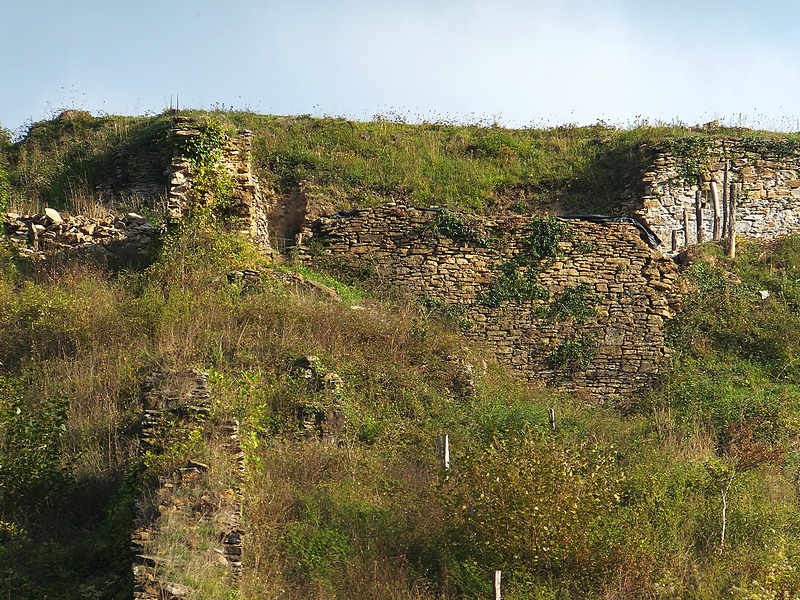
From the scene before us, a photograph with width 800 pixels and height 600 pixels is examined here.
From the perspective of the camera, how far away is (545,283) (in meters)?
15.6

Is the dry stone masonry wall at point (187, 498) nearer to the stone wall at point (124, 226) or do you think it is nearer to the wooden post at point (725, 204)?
the stone wall at point (124, 226)

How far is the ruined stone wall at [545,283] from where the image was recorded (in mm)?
15094

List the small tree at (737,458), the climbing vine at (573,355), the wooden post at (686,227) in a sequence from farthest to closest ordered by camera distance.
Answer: the wooden post at (686,227) < the climbing vine at (573,355) < the small tree at (737,458)

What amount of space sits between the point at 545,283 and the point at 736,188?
6421 mm

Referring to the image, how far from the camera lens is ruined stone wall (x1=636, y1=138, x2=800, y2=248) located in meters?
19.1

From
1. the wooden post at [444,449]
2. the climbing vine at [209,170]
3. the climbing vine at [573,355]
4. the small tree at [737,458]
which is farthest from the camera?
the climbing vine at [209,170]

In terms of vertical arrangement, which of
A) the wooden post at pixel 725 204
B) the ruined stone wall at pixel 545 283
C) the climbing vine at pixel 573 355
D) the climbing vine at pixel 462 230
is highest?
the wooden post at pixel 725 204

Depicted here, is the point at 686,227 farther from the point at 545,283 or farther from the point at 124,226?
the point at 124,226

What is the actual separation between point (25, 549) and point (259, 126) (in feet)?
46.4

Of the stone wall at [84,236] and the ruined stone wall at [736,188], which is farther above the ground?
the ruined stone wall at [736,188]

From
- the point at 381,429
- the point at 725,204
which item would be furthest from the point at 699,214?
the point at 381,429

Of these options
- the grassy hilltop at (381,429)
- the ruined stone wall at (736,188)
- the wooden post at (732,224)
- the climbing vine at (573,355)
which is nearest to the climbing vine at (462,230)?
the grassy hilltop at (381,429)

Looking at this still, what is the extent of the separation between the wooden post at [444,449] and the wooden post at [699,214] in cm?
1010

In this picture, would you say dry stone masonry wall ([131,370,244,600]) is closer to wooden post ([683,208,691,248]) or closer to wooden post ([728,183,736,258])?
wooden post ([683,208,691,248])
